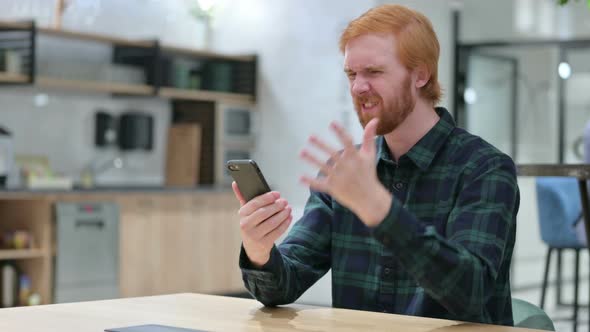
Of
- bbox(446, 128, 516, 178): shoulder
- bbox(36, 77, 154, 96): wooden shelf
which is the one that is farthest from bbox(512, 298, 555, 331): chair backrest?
bbox(36, 77, 154, 96): wooden shelf

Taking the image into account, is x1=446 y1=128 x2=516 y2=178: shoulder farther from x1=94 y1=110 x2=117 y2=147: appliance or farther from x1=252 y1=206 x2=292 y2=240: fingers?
x1=94 y1=110 x2=117 y2=147: appliance

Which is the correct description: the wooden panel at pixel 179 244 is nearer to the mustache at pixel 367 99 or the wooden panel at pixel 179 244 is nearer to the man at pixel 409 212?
the man at pixel 409 212

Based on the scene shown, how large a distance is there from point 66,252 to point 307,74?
263 cm

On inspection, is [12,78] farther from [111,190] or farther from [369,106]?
[369,106]

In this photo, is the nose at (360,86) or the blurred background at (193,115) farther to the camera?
the blurred background at (193,115)

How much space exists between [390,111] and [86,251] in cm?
519

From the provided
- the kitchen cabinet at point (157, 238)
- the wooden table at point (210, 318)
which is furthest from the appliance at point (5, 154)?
the wooden table at point (210, 318)

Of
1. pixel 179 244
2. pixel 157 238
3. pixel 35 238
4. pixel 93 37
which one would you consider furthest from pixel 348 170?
pixel 93 37

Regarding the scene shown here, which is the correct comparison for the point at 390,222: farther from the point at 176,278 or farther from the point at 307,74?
the point at 307,74

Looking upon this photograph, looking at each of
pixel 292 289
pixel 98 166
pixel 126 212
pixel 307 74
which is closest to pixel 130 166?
pixel 98 166

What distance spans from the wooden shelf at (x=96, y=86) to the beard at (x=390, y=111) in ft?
18.1

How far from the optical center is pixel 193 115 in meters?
8.44

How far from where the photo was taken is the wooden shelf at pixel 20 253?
6.41m

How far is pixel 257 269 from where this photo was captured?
1.89m
